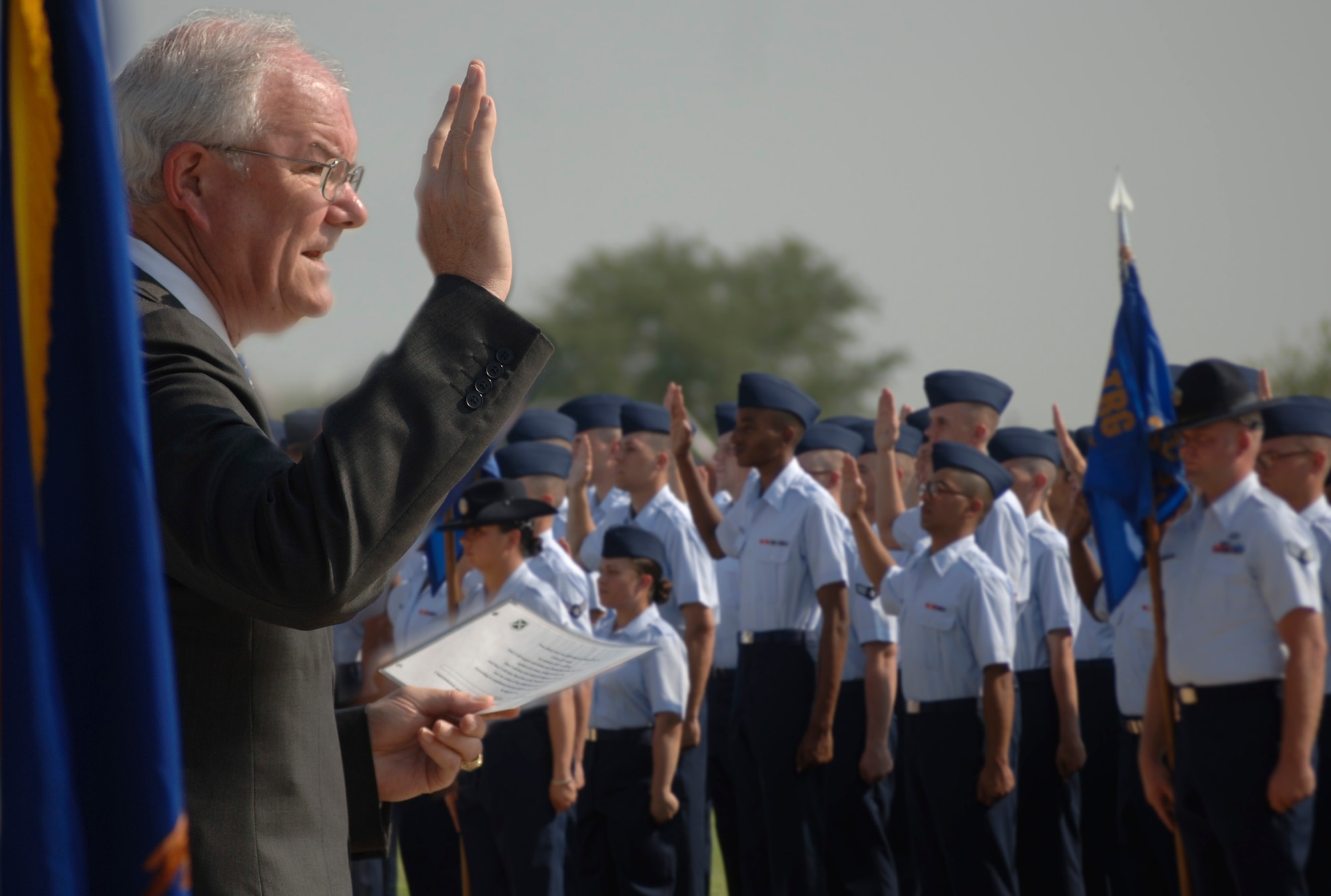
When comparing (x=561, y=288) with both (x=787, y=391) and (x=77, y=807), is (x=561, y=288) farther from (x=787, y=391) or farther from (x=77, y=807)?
(x=77, y=807)

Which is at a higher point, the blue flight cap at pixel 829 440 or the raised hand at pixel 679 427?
the raised hand at pixel 679 427

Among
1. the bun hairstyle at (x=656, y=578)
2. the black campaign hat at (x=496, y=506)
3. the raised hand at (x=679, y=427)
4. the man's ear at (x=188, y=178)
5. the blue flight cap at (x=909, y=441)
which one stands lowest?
the bun hairstyle at (x=656, y=578)

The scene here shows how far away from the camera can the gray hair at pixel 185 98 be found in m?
1.45

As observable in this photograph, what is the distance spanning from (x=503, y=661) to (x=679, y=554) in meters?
5.54

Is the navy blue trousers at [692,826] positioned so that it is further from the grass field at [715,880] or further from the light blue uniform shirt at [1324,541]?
the light blue uniform shirt at [1324,541]

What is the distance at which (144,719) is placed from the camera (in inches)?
39.1

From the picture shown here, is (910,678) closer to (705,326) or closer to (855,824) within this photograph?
(855,824)

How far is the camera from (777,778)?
6.90m

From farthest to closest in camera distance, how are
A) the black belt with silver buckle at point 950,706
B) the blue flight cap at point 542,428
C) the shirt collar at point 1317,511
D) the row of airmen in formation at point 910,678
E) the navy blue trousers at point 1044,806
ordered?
the blue flight cap at point 542,428, the navy blue trousers at point 1044,806, the black belt with silver buckle at point 950,706, the shirt collar at point 1317,511, the row of airmen in formation at point 910,678

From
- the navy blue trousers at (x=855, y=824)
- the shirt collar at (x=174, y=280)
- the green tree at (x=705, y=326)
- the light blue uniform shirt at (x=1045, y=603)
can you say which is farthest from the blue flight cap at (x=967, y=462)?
the green tree at (x=705, y=326)

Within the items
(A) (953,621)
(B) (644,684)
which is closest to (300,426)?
(B) (644,684)

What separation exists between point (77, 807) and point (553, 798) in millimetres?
5394

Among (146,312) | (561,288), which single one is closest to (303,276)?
(146,312)

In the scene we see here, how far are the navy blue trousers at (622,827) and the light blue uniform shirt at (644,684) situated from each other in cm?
7
